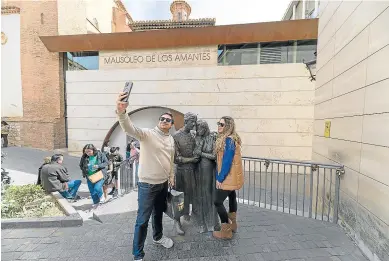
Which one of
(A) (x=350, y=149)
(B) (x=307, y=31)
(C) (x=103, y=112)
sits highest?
(B) (x=307, y=31)

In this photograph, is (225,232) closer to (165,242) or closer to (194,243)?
(194,243)

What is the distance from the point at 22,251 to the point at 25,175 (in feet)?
20.6

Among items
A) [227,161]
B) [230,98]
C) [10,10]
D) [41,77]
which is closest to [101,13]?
[10,10]

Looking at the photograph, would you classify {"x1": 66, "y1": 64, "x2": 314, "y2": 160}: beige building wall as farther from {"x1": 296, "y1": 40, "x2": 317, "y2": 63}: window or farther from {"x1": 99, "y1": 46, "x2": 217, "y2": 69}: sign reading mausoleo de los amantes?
{"x1": 296, "y1": 40, "x2": 317, "y2": 63}: window

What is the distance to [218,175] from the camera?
3096mm

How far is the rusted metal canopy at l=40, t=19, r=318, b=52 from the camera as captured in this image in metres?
9.21

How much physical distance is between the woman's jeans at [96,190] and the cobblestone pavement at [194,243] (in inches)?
47.0

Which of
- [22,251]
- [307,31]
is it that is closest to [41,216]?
[22,251]

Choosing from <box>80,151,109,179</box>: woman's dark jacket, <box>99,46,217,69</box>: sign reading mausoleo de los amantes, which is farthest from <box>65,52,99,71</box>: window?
<box>80,151,109,179</box>: woman's dark jacket

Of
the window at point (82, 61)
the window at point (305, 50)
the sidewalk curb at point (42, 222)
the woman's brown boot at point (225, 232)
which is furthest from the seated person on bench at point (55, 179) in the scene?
the window at point (305, 50)

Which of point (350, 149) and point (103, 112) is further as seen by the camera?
point (103, 112)

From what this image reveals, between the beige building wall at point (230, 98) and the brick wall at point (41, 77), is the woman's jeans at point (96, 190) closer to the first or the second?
the beige building wall at point (230, 98)

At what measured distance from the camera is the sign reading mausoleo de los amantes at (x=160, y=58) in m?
10.2

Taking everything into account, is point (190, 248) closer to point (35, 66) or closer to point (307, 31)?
point (307, 31)
